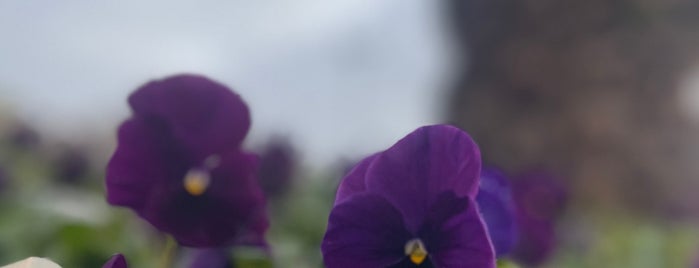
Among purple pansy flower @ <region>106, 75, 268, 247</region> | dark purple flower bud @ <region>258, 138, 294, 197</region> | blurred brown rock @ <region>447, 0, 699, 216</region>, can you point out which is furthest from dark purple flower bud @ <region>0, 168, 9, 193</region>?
blurred brown rock @ <region>447, 0, 699, 216</region>

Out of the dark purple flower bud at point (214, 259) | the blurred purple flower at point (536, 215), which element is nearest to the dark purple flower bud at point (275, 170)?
the blurred purple flower at point (536, 215)

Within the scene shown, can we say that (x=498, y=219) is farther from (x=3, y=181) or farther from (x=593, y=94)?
(x=593, y=94)

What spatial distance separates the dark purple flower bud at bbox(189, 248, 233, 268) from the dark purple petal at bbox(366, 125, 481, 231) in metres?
0.17

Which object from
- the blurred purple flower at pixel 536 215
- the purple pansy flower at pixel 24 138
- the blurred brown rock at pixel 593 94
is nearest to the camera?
the blurred purple flower at pixel 536 215

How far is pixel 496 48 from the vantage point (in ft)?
12.4

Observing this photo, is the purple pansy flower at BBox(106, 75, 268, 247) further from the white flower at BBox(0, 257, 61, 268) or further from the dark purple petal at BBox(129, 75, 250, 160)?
the white flower at BBox(0, 257, 61, 268)

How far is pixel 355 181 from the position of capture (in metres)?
0.52

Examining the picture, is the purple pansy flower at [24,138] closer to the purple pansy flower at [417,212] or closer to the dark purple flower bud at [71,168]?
the dark purple flower bud at [71,168]

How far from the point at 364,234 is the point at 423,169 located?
4 cm

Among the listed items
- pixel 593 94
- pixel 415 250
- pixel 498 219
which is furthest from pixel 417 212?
pixel 593 94

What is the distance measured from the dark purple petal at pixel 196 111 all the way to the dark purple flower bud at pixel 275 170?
2.41ft

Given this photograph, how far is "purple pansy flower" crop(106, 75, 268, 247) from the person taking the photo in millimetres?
578

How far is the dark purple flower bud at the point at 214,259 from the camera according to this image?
636 millimetres

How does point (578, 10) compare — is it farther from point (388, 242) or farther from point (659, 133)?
point (388, 242)
